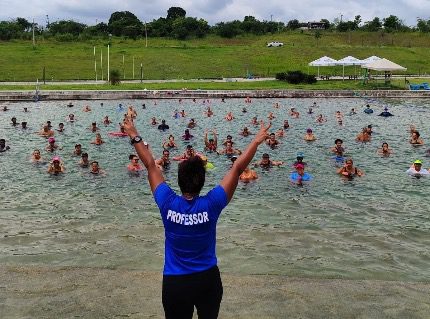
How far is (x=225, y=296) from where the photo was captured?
22.9 feet

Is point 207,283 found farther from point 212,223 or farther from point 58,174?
point 58,174

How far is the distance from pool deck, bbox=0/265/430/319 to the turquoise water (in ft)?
5.01

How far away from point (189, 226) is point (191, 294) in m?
0.53

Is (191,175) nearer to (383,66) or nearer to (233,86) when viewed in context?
(233,86)

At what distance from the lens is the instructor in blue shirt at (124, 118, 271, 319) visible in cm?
383

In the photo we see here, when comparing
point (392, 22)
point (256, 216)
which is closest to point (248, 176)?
point (256, 216)

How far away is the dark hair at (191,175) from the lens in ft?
12.5

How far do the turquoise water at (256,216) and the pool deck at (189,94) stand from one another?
1836cm

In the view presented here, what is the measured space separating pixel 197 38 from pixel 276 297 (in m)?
99.2

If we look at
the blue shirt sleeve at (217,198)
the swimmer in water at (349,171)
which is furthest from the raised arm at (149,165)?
the swimmer in water at (349,171)

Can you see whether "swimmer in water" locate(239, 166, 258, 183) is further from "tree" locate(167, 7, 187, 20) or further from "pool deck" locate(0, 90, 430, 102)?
"tree" locate(167, 7, 187, 20)

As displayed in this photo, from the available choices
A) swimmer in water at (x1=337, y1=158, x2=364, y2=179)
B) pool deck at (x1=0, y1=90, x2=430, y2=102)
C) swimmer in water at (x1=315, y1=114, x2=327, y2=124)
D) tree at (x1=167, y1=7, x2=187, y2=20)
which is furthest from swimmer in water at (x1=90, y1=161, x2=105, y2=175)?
tree at (x1=167, y1=7, x2=187, y2=20)

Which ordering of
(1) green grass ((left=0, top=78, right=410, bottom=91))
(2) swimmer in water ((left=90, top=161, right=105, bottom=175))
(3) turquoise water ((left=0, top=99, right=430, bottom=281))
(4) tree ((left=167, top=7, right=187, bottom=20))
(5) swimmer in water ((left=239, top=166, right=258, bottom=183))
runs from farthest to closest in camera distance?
(4) tree ((left=167, top=7, right=187, bottom=20))
(1) green grass ((left=0, top=78, right=410, bottom=91))
(2) swimmer in water ((left=90, top=161, right=105, bottom=175))
(5) swimmer in water ((left=239, top=166, right=258, bottom=183))
(3) turquoise water ((left=0, top=99, right=430, bottom=281))

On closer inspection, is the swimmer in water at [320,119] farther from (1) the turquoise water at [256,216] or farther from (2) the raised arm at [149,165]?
(2) the raised arm at [149,165]
